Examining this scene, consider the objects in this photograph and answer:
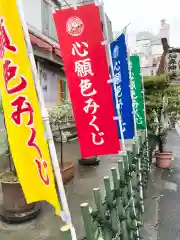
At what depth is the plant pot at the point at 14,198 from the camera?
5156mm

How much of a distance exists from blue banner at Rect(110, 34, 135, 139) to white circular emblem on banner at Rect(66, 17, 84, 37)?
1119mm

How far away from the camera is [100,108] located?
431cm

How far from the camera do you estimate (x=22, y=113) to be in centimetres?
247

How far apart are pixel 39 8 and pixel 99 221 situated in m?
10.9

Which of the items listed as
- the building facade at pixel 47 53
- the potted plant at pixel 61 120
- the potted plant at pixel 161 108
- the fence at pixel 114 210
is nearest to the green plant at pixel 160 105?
the potted plant at pixel 161 108

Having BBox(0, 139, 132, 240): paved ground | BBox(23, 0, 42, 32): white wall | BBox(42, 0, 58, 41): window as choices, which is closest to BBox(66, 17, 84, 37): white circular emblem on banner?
BBox(0, 139, 132, 240): paved ground

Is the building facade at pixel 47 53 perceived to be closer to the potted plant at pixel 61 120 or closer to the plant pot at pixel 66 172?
the potted plant at pixel 61 120

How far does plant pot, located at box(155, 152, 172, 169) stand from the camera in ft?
33.5

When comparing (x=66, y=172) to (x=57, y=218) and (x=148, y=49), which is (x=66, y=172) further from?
(x=148, y=49)

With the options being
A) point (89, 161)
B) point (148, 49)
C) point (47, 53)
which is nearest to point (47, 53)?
point (47, 53)

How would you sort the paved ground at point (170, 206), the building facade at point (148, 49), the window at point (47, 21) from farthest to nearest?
the building facade at point (148, 49)
the window at point (47, 21)
the paved ground at point (170, 206)

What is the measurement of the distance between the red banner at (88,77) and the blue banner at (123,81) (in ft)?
3.35

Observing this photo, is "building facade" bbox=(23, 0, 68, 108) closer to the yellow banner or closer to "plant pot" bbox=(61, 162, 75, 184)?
"plant pot" bbox=(61, 162, 75, 184)

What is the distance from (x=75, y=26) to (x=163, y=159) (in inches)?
282
